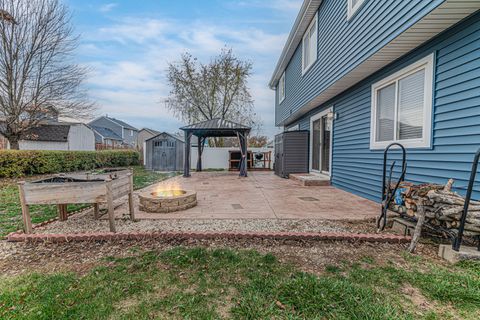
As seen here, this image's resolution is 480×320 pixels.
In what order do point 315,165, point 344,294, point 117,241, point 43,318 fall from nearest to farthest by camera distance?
1. point 43,318
2. point 344,294
3. point 117,241
4. point 315,165

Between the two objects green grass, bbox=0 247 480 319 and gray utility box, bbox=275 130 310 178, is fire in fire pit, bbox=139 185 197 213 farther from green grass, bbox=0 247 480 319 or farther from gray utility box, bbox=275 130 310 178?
gray utility box, bbox=275 130 310 178

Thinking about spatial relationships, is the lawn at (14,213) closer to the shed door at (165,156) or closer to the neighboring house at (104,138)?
the shed door at (165,156)

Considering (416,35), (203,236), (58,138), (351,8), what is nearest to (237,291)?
(203,236)

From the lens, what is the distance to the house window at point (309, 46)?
23.2 feet

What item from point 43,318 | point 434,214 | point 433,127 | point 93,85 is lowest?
point 43,318

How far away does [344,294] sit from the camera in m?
1.82

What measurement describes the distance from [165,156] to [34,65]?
762 cm

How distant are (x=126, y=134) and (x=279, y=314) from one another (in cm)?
4035

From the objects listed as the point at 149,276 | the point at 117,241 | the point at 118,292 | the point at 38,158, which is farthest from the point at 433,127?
the point at 38,158

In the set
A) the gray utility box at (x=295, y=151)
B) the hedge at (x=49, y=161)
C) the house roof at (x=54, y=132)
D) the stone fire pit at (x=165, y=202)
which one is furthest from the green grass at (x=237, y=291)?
the house roof at (x=54, y=132)

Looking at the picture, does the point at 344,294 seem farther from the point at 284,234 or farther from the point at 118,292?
the point at 118,292

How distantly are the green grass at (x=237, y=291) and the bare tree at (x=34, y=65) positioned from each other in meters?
12.7

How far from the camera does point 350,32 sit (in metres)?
4.80

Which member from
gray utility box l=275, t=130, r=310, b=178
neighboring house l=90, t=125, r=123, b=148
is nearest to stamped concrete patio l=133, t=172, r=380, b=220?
gray utility box l=275, t=130, r=310, b=178
